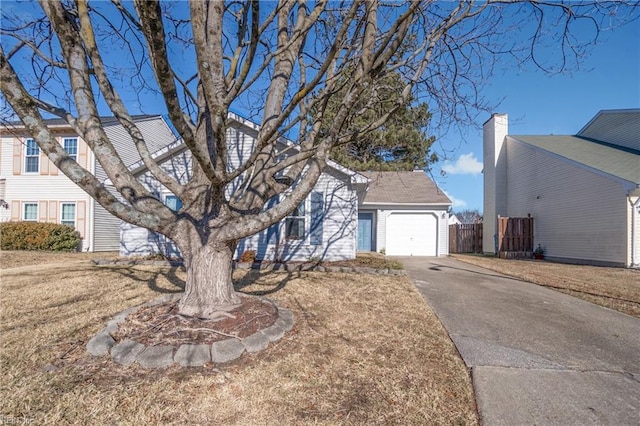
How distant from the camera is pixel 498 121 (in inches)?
711

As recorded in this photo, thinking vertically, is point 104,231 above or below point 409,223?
below

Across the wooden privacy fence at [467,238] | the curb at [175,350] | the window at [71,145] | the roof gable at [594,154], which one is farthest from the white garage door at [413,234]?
the window at [71,145]

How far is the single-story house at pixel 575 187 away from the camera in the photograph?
36.2 ft

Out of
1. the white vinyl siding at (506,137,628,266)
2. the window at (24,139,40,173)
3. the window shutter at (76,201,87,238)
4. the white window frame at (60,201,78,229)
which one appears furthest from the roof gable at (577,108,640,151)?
the window at (24,139,40,173)

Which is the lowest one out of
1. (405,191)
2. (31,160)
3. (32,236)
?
(32,236)

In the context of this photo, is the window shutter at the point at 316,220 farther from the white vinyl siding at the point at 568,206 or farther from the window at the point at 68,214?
the window at the point at 68,214

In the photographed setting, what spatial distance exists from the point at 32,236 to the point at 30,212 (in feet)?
7.69

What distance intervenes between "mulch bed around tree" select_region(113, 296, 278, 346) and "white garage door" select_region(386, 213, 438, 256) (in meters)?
11.4

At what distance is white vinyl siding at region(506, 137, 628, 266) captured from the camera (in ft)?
36.8

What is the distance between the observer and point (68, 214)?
14.4 meters

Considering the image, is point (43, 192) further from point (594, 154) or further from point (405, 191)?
point (594, 154)

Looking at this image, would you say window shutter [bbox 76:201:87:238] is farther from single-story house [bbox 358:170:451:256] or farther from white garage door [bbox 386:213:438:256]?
white garage door [bbox 386:213:438:256]

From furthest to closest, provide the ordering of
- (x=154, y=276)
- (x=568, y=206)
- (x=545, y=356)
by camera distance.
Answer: (x=568, y=206)
(x=154, y=276)
(x=545, y=356)

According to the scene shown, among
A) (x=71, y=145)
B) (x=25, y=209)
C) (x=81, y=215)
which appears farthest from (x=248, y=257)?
(x=25, y=209)
